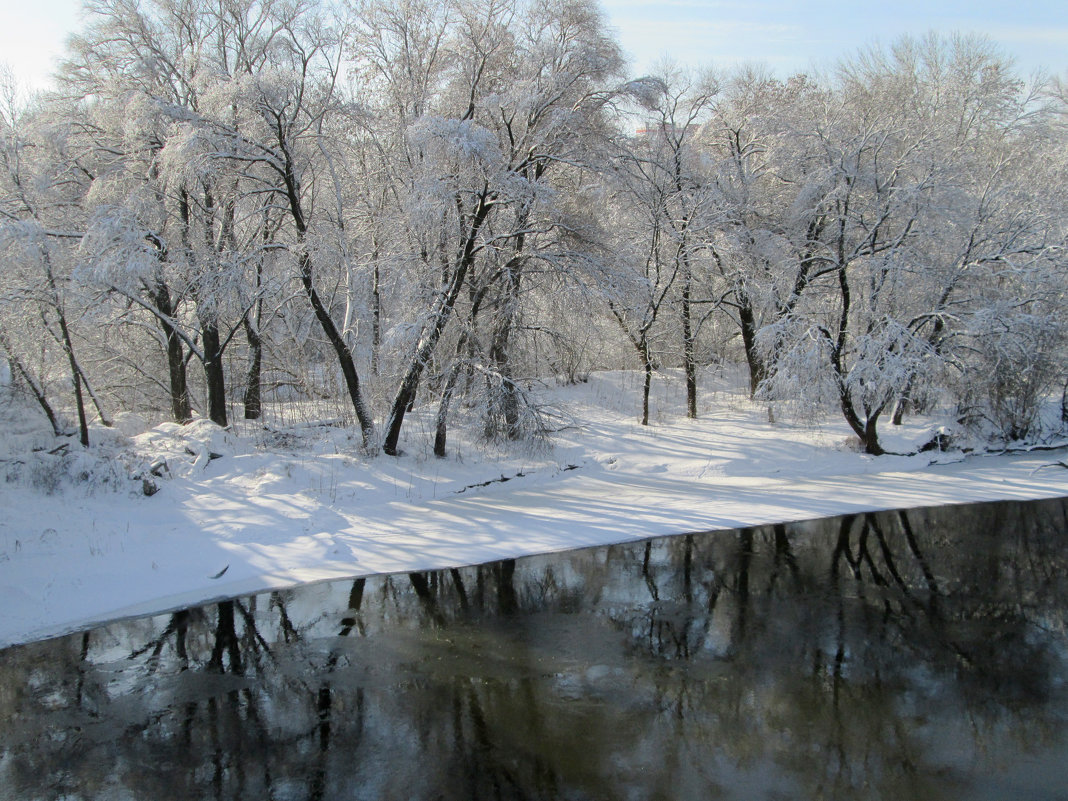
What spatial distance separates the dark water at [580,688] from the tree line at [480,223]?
5741 mm

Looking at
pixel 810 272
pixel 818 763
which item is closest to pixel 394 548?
pixel 818 763

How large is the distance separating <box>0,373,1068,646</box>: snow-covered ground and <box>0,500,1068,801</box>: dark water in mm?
981

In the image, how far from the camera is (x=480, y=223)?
15.0m

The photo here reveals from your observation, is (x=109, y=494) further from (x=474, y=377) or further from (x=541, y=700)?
(x=541, y=700)

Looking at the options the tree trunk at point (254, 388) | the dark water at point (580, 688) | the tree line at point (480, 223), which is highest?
the tree line at point (480, 223)

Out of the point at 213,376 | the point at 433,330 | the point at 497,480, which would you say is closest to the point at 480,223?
the point at 433,330

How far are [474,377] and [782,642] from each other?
8.33 metres

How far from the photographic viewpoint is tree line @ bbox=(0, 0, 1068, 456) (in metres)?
14.7

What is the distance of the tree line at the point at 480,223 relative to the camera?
1467 centimetres

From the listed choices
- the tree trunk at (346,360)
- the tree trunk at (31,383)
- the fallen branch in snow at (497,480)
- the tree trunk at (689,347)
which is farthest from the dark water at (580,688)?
the tree trunk at (31,383)

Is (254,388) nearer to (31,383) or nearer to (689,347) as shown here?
(31,383)

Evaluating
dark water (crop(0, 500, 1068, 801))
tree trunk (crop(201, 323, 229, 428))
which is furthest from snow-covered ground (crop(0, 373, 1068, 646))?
tree trunk (crop(201, 323, 229, 428))

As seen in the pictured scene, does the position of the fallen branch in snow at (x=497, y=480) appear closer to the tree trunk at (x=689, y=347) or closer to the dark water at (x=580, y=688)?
the dark water at (x=580, y=688)

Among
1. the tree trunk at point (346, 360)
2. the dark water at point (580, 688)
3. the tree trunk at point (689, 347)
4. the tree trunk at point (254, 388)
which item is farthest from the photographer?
the tree trunk at point (689, 347)
